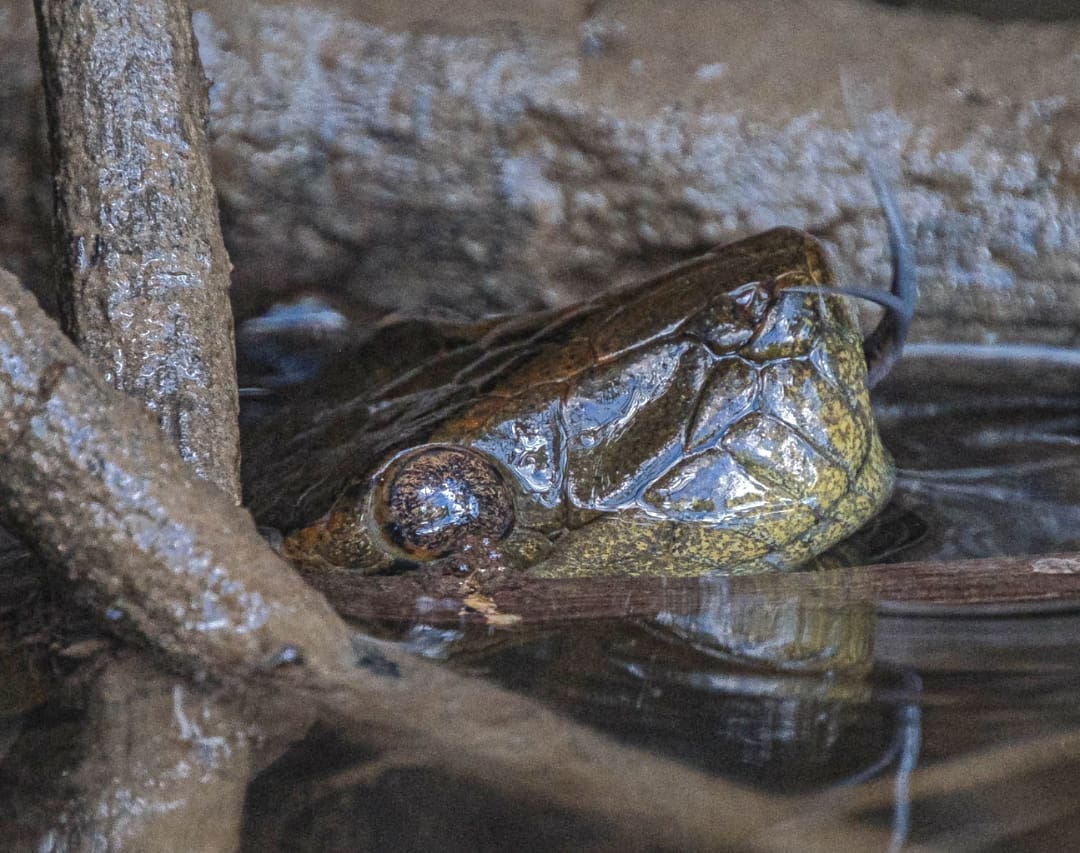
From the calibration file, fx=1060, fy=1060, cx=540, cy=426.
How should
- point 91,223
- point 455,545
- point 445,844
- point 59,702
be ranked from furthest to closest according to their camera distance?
point 455,545
point 91,223
point 59,702
point 445,844

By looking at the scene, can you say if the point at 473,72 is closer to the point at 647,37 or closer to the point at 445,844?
the point at 647,37

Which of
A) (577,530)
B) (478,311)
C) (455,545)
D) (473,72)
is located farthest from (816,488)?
(473,72)

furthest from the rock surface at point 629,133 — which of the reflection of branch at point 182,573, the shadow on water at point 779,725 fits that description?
the reflection of branch at point 182,573

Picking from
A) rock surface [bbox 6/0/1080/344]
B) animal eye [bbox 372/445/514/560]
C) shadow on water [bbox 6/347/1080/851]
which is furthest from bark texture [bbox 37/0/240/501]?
rock surface [bbox 6/0/1080/344]

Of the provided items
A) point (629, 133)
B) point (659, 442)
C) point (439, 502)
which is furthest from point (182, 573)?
point (629, 133)

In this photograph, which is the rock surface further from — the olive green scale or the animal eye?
the animal eye

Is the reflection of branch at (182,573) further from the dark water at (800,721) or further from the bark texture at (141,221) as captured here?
the bark texture at (141,221)
